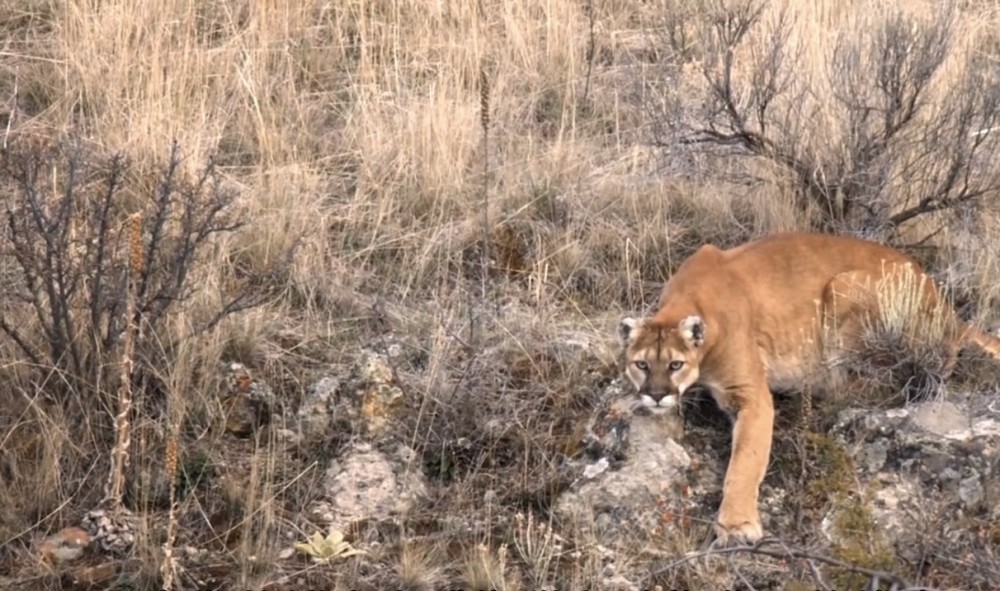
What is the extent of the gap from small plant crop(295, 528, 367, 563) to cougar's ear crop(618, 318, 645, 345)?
1.24 m

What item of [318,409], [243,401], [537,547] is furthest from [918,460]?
[243,401]

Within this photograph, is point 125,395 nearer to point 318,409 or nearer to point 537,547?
point 318,409

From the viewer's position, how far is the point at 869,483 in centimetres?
527

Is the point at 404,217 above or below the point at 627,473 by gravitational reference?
above

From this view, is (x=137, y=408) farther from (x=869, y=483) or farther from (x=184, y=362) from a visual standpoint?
(x=869, y=483)

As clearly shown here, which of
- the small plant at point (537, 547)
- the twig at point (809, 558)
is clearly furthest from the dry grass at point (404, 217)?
the twig at point (809, 558)

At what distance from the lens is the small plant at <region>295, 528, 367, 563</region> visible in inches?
195

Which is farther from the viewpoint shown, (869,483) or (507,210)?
(507,210)

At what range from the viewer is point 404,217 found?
688 centimetres

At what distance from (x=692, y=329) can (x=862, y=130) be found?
1.74 meters

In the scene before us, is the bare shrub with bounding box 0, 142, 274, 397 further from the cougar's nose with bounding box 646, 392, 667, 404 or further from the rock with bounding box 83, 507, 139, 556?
the cougar's nose with bounding box 646, 392, 667, 404

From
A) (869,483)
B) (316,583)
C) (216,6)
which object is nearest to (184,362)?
(316,583)

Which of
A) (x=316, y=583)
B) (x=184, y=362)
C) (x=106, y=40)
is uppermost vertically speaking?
(x=106, y=40)

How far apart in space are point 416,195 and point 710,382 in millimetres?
1911
